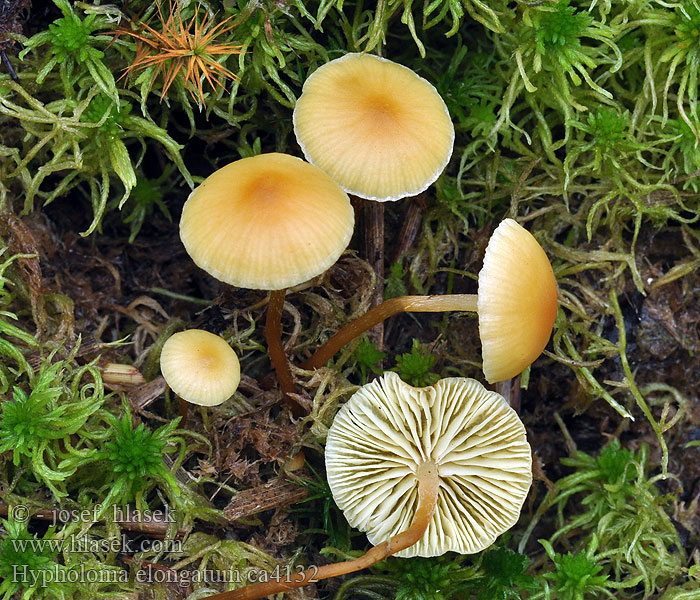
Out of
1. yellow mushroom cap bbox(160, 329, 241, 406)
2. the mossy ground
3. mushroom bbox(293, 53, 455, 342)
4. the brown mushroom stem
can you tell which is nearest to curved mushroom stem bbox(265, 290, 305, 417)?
the mossy ground

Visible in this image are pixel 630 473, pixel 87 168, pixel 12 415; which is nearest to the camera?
pixel 12 415

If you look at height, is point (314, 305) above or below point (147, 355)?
above

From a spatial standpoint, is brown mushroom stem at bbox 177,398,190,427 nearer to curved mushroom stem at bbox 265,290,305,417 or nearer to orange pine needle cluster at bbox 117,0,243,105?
curved mushroom stem at bbox 265,290,305,417

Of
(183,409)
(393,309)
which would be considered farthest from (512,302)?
(183,409)

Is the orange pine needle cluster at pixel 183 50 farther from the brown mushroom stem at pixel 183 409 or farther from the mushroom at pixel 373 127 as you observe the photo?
the brown mushroom stem at pixel 183 409

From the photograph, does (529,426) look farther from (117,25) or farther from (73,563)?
(117,25)

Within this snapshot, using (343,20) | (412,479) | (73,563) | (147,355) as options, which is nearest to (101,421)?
(147,355)
